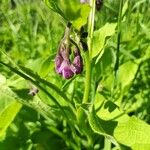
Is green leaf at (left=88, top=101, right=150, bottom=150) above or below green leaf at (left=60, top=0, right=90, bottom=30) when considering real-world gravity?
below

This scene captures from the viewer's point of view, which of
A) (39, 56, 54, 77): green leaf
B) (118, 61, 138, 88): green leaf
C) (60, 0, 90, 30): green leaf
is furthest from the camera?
(118, 61, 138, 88): green leaf

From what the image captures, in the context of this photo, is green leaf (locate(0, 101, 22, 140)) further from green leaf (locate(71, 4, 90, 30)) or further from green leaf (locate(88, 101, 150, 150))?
green leaf (locate(71, 4, 90, 30))

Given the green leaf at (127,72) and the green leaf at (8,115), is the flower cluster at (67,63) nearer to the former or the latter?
the green leaf at (8,115)

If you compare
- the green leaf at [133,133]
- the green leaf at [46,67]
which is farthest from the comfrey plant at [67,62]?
the green leaf at [46,67]

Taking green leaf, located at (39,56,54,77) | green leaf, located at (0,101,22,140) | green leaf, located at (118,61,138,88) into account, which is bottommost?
green leaf, located at (118,61,138,88)

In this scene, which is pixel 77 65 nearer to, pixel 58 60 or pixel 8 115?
pixel 58 60

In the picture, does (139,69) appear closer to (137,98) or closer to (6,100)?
(137,98)

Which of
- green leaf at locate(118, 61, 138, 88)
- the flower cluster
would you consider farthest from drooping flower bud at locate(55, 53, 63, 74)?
green leaf at locate(118, 61, 138, 88)

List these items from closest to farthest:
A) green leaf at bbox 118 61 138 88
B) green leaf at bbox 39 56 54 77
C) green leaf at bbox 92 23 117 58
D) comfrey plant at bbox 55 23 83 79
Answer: comfrey plant at bbox 55 23 83 79
green leaf at bbox 92 23 117 58
green leaf at bbox 39 56 54 77
green leaf at bbox 118 61 138 88
